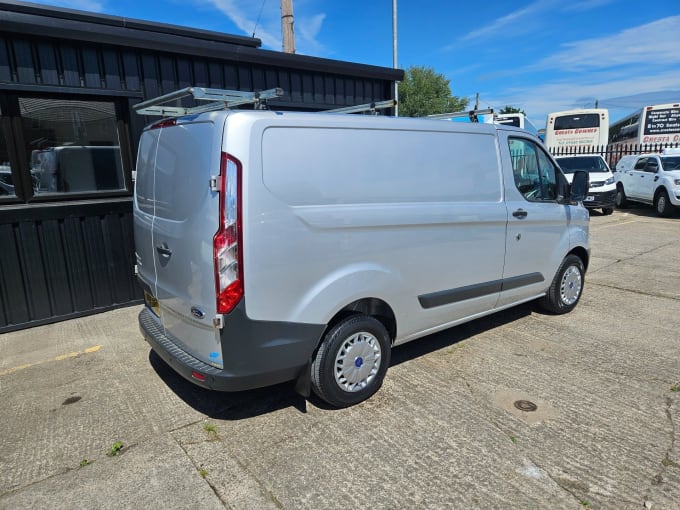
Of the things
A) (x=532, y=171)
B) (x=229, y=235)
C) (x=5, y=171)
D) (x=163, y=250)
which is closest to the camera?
(x=229, y=235)

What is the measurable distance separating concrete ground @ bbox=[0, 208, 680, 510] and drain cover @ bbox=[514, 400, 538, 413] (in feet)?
0.13

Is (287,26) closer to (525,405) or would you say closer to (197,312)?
(197,312)

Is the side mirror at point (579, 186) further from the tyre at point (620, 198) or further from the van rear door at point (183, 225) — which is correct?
the tyre at point (620, 198)

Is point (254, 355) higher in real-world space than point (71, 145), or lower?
lower

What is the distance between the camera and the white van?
2.67 meters

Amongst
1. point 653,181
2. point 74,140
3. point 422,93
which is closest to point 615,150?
point 653,181

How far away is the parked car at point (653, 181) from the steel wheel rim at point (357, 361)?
12.7 metres

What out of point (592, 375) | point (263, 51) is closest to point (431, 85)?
point (263, 51)

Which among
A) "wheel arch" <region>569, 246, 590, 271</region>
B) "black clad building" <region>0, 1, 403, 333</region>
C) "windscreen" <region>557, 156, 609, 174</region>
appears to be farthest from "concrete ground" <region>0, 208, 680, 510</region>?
"windscreen" <region>557, 156, 609, 174</region>

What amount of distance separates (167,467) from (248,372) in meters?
0.71

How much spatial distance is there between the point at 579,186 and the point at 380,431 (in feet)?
11.3

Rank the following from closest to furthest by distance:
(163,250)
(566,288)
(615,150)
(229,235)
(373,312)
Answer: (229,235) < (163,250) < (373,312) < (566,288) < (615,150)

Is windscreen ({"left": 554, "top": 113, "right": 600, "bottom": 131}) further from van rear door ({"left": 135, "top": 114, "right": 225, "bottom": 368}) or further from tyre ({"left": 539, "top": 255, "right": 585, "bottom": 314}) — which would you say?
van rear door ({"left": 135, "top": 114, "right": 225, "bottom": 368})

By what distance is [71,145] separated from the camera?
527 cm
